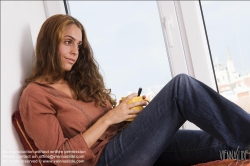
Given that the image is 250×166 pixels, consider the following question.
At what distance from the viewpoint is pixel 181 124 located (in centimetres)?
121

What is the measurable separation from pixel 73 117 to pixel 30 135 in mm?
174

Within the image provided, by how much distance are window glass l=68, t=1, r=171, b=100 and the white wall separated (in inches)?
14.5

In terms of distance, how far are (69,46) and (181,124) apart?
584 millimetres

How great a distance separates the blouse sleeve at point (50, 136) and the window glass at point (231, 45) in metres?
0.88

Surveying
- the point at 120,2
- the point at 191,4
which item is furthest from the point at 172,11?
the point at 120,2

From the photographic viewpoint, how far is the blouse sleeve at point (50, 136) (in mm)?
1157

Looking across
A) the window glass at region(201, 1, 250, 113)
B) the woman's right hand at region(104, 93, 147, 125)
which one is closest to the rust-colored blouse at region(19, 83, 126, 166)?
the woman's right hand at region(104, 93, 147, 125)

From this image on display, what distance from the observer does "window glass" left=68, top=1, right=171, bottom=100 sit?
1854 millimetres

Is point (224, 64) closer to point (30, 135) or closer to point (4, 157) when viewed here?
point (30, 135)

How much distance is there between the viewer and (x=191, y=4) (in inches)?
69.1

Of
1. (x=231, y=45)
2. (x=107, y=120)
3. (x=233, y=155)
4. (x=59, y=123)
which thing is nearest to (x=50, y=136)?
(x=59, y=123)

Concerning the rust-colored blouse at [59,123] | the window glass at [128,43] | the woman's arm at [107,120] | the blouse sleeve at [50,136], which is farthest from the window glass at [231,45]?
the blouse sleeve at [50,136]

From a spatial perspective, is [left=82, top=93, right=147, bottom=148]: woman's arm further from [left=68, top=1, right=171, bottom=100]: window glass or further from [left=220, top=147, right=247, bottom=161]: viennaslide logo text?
[left=68, top=1, right=171, bottom=100]: window glass

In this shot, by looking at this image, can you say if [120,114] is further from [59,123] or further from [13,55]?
[13,55]
